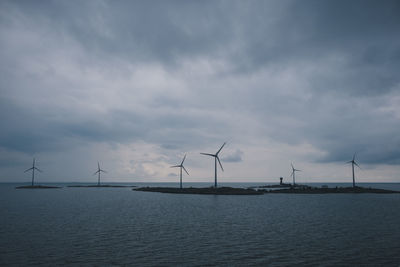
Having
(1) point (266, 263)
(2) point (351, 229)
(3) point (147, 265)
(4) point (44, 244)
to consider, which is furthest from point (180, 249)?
(2) point (351, 229)

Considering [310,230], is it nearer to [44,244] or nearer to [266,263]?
[266,263]

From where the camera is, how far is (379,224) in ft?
169

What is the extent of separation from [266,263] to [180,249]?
10438mm

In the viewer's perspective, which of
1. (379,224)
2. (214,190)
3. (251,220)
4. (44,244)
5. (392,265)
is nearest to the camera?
(392,265)

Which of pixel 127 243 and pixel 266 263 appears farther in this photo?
pixel 127 243

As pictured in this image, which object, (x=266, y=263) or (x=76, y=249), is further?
(x=76, y=249)

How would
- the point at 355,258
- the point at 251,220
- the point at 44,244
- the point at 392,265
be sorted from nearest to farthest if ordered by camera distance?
the point at 392,265, the point at 355,258, the point at 44,244, the point at 251,220

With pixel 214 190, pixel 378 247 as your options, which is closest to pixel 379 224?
pixel 378 247

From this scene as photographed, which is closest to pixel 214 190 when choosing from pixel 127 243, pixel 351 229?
pixel 351 229

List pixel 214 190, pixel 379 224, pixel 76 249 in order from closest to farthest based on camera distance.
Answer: pixel 76 249
pixel 379 224
pixel 214 190

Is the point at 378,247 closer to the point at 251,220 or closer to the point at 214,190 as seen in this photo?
the point at 251,220

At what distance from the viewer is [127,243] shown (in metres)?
35.6

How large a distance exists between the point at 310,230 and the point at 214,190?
115303 millimetres

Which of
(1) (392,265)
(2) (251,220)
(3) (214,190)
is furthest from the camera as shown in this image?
(3) (214,190)
